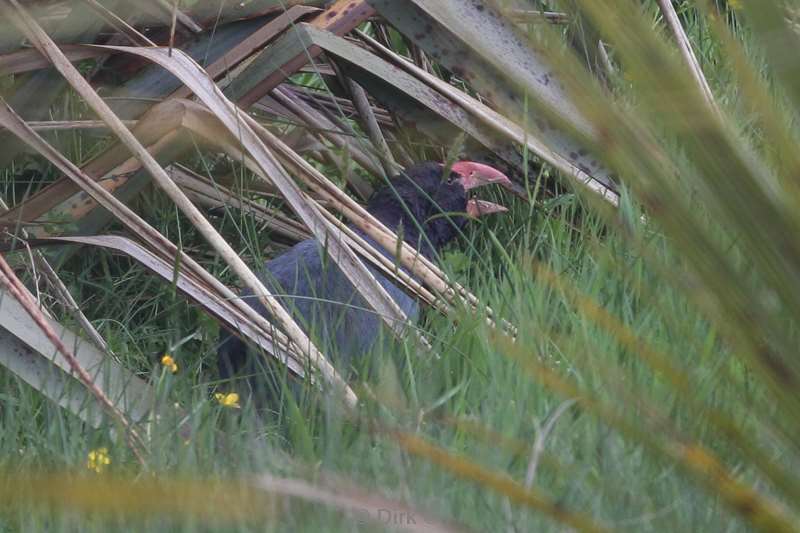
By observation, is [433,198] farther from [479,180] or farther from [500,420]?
[500,420]

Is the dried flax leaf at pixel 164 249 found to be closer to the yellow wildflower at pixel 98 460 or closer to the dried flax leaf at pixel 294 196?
the dried flax leaf at pixel 294 196

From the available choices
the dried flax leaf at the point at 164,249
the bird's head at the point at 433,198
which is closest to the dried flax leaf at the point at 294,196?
the dried flax leaf at the point at 164,249

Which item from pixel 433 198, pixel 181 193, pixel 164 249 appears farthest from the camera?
pixel 433 198

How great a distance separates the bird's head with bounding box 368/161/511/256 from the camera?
3340 millimetres

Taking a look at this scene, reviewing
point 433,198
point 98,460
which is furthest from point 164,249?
point 433,198

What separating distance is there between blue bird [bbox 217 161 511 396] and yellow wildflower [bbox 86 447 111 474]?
435 millimetres

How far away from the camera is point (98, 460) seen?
167cm

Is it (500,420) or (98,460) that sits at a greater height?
(500,420)

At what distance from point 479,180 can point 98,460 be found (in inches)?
77.8

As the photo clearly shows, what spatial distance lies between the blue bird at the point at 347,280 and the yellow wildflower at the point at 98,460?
1.43ft

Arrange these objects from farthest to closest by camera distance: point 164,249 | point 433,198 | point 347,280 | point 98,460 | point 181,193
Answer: point 433,198 < point 347,280 < point 164,249 < point 181,193 < point 98,460

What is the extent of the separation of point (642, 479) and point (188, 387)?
1.12 metres

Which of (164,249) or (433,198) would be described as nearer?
(164,249)

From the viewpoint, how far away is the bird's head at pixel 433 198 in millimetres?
3340
